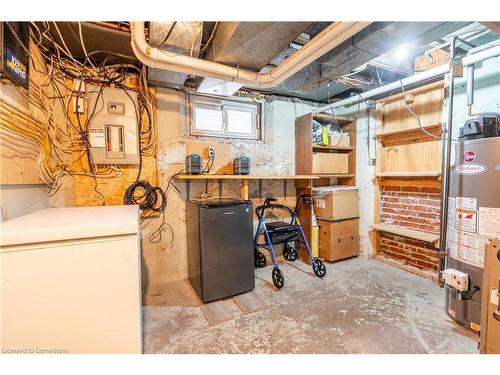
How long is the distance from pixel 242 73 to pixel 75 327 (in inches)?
76.9

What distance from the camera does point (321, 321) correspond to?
1.87 m

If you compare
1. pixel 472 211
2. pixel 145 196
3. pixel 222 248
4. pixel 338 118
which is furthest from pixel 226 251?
pixel 338 118

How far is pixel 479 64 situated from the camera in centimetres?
215

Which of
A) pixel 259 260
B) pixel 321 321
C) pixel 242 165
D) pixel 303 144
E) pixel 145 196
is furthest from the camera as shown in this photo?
pixel 303 144

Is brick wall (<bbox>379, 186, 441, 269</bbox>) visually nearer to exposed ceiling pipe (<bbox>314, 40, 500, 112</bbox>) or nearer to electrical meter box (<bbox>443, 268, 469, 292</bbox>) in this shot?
electrical meter box (<bbox>443, 268, 469, 292</bbox>)

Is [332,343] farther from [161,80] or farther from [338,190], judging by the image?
[161,80]

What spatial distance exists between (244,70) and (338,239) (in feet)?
8.09

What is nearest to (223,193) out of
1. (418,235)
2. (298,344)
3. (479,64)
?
(298,344)

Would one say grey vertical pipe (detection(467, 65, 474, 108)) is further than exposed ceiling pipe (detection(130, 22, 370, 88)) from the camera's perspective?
Yes

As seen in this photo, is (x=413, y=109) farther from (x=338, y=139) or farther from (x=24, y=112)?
(x=24, y=112)

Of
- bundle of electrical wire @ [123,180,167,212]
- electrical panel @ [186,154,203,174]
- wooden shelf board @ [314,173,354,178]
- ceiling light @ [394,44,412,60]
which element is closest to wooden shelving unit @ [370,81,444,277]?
wooden shelf board @ [314,173,354,178]

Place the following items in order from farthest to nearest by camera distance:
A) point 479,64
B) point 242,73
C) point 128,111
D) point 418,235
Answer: point 418,235 < point 128,111 < point 479,64 < point 242,73

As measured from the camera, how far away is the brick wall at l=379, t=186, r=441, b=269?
8.90ft

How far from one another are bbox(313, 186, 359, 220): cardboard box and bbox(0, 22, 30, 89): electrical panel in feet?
10.0
